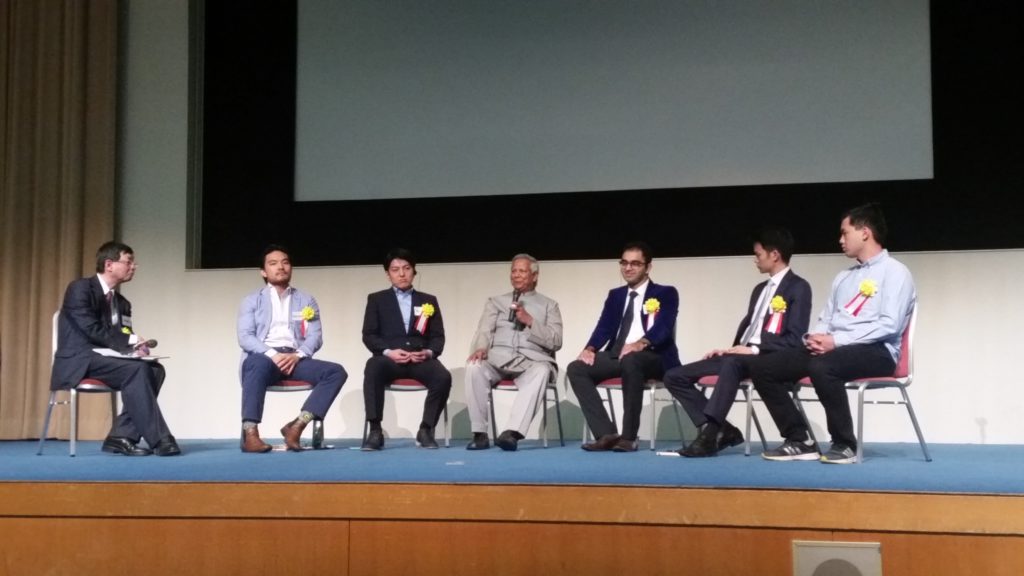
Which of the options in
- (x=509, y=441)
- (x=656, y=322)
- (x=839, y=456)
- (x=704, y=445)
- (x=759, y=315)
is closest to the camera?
(x=839, y=456)

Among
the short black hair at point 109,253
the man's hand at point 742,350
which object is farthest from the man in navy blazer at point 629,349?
the short black hair at point 109,253

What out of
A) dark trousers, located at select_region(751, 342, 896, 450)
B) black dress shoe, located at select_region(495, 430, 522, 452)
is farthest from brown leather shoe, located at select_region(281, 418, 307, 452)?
dark trousers, located at select_region(751, 342, 896, 450)

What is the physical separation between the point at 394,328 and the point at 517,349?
2.22ft

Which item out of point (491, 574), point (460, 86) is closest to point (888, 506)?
point (491, 574)

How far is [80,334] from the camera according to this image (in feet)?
16.1

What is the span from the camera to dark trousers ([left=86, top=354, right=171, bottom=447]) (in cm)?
474

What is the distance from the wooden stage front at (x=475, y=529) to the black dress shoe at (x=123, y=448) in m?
1.25

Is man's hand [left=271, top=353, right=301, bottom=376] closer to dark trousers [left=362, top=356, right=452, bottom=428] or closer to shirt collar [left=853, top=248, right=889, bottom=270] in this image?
dark trousers [left=362, top=356, right=452, bottom=428]

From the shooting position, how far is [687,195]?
606 centimetres

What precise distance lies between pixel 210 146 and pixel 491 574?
14.3ft

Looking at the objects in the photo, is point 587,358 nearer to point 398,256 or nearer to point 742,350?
point 742,350

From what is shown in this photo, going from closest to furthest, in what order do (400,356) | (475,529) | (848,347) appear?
(475,529) → (848,347) → (400,356)

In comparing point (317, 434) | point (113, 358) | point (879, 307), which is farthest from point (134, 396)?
point (879, 307)

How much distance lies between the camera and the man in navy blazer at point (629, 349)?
16.0 ft
